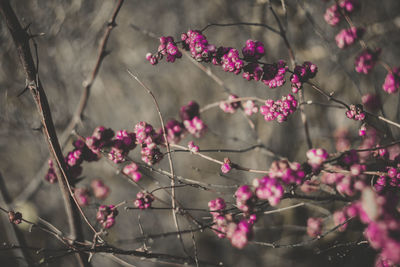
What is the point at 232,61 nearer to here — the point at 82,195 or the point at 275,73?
the point at 275,73

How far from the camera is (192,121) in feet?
3.59

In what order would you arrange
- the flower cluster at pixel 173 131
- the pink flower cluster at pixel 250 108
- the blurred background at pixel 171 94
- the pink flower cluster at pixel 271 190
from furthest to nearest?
the blurred background at pixel 171 94 < the pink flower cluster at pixel 250 108 < the flower cluster at pixel 173 131 < the pink flower cluster at pixel 271 190

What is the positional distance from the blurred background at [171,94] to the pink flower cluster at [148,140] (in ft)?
3.45

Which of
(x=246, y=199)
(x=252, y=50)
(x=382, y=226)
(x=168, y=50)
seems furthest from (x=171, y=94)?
(x=382, y=226)

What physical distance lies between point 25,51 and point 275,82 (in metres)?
0.91

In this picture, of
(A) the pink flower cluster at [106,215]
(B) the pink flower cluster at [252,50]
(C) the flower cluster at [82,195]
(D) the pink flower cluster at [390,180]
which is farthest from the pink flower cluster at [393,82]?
(C) the flower cluster at [82,195]

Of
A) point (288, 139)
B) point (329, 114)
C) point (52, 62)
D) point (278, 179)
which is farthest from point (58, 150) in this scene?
point (329, 114)

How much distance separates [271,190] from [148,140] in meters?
0.50

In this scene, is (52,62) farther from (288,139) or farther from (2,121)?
(288,139)

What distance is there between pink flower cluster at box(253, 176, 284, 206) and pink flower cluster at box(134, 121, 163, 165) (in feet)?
1.47

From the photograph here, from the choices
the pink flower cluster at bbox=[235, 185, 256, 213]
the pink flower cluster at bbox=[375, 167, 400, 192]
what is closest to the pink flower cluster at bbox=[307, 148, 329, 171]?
the pink flower cluster at bbox=[235, 185, 256, 213]

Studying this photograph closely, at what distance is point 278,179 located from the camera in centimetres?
83

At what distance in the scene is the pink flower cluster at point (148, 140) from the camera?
1.04 meters

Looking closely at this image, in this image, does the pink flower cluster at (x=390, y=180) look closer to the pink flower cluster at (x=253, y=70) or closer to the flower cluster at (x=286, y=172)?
the flower cluster at (x=286, y=172)
